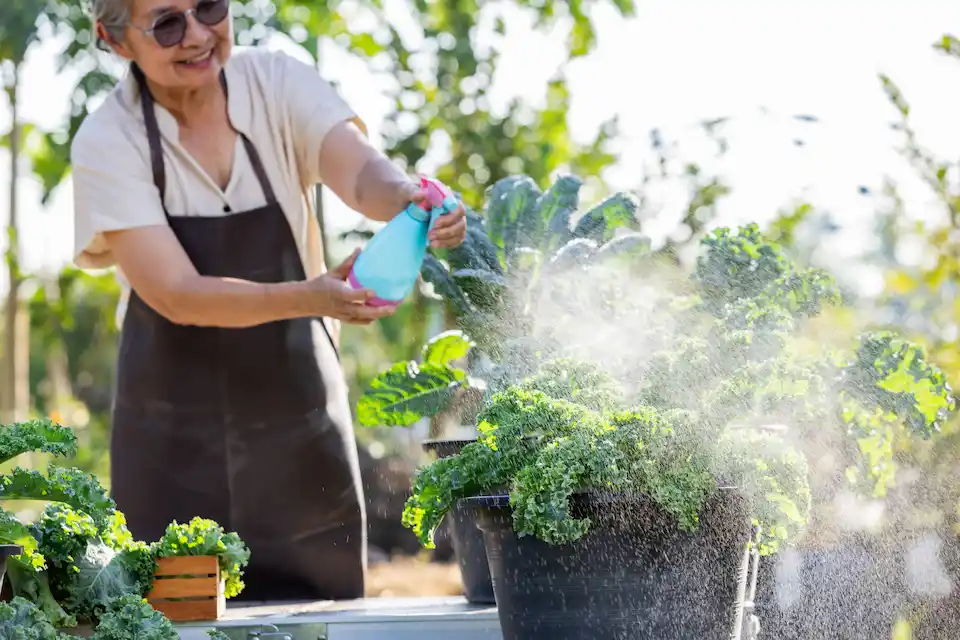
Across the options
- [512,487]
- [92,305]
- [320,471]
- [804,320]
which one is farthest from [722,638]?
[92,305]

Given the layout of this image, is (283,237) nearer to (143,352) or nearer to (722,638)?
(143,352)

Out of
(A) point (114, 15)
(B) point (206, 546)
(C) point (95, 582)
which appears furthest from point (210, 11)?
(C) point (95, 582)

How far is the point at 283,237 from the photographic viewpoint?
2.66 metres

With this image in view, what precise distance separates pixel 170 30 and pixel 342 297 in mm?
676

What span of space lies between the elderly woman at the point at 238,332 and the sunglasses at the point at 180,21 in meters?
0.06

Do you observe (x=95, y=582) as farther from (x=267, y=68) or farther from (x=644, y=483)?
(x=267, y=68)

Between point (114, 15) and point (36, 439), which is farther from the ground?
point (114, 15)

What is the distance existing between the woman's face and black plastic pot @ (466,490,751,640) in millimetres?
1301

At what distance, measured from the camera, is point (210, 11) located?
2436mm

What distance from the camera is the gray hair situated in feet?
8.09

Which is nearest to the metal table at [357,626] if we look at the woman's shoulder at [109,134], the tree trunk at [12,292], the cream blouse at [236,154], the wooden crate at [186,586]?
the wooden crate at [186,586]

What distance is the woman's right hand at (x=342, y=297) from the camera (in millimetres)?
2182

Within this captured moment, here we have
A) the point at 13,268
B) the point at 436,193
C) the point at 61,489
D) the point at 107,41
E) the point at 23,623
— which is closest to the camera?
the point at 23,623

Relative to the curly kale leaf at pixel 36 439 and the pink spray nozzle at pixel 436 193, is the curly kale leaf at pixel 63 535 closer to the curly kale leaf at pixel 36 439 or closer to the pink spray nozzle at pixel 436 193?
the curly kale leaf at pixel 36 439
